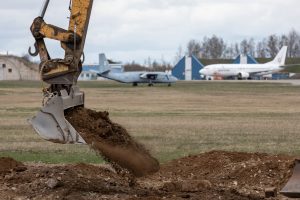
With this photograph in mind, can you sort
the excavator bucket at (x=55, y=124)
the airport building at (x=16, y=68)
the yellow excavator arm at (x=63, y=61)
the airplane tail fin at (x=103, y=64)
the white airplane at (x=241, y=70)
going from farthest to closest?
the airport building at (x=16, y=68) < the white airplane at (x=241, y=70) < the airplane tail fin at (x=103, y=64) < the yellow excavator arm at (x=63, y=61) < the excavator bucket at (x=55, y=124)

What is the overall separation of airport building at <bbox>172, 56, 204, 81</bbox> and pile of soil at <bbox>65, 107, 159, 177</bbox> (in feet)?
468

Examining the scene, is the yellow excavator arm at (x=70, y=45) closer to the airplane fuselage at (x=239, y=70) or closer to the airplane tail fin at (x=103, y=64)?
the airplane tail fin at (x=103, y=64)

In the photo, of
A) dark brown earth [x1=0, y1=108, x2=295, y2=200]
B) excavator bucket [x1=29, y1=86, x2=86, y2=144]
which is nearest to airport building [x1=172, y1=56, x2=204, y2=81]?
dark brown earth [x1=0, y1=108, x2=295, y2=200]

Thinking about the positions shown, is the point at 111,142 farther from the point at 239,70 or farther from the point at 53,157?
the point at 239,70

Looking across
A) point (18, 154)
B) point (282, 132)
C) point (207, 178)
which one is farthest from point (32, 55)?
point (282, 132)

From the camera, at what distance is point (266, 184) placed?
11.5 metres

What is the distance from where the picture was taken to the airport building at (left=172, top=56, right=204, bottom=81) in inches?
6093

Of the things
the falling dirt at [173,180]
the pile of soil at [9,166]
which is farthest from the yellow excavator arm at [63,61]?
the pile of soil at [9,166]

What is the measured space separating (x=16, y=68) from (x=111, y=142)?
472 ft

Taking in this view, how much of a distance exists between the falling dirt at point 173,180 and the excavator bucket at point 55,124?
73 cm

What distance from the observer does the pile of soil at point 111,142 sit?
34.5 feet

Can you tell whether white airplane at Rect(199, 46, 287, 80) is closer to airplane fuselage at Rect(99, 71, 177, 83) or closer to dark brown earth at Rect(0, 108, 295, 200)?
airplane fuselage at Rect(99, 71, 177, 83)

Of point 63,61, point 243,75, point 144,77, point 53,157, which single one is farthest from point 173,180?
point 243,75

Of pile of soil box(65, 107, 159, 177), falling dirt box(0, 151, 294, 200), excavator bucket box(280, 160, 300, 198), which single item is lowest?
falling dirt box(0, 151, 294, 200)
